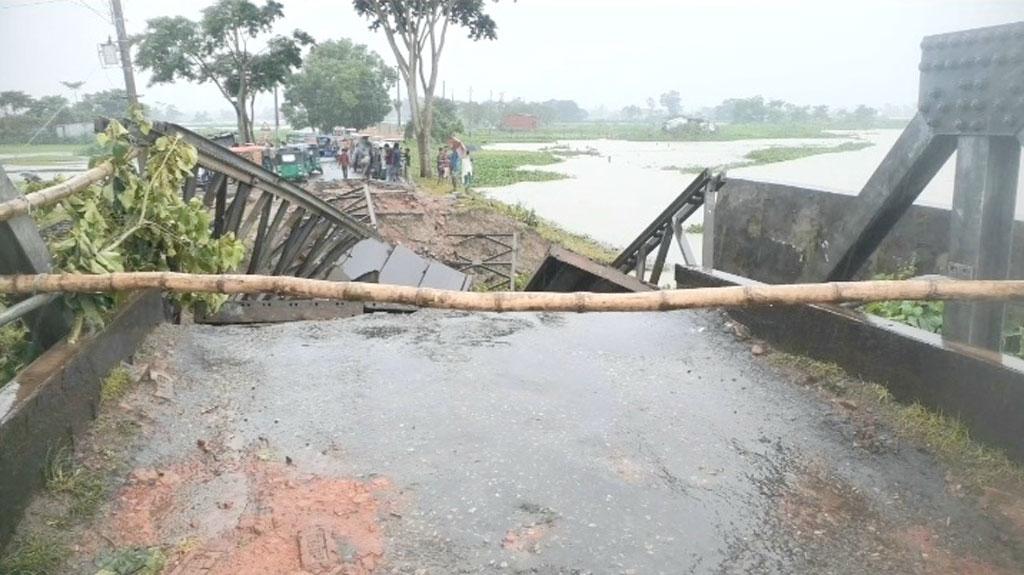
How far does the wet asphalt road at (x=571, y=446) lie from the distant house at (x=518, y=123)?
93.5 metres

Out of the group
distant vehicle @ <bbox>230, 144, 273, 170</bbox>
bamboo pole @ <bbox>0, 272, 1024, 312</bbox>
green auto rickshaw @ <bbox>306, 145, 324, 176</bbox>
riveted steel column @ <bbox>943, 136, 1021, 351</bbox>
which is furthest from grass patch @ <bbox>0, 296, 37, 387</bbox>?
green auto rickshaw @ <bbox>306, 145, 324, 176</bbox>

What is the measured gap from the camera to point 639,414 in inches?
159

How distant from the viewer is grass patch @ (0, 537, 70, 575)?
2525mm

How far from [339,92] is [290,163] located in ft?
76.7

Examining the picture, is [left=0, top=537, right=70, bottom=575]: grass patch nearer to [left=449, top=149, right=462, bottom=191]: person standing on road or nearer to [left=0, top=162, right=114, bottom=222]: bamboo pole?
[left=0, top=162, right=114, bottom=222]: bamboo pole

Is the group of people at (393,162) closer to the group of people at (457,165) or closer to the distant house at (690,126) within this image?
the group of people at (457,165)

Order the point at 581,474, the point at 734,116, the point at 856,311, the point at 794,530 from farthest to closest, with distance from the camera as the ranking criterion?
the point at 734,116 < the point at 856,311 < the point at 581,474 < the point at 794,530

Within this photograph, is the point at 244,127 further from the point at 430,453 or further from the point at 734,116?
the point at 734,116

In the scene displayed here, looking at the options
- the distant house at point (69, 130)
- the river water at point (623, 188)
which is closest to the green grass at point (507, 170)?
the river water at point (623, 188)

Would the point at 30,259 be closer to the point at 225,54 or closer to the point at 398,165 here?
the point at 398,165

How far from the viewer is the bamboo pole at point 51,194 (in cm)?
322

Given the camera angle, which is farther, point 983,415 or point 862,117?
point 862,117

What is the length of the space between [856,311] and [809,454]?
130cm

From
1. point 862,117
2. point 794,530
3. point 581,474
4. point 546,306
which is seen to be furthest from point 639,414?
point 862,117
